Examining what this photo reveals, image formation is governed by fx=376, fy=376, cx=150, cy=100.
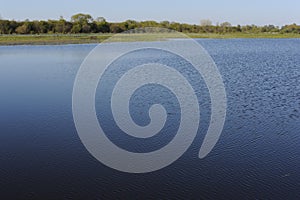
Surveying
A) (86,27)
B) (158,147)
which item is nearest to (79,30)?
(86,27)

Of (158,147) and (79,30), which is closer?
(158,147)

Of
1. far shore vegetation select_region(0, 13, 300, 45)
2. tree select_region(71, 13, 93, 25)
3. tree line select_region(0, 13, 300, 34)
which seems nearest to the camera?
far shore vegetation select_region(0, 13, 300, 45)

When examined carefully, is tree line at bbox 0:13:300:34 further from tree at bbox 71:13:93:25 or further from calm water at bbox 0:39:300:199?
calm water at bbox 0:39:300:199

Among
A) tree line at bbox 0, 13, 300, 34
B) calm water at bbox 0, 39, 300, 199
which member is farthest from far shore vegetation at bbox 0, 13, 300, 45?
calm water at bbox 0, 39, 300, 199

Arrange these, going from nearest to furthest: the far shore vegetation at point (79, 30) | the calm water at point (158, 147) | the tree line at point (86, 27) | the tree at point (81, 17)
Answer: the calm water at point (158, 147) → the far shore vegetation at point (79, 30) → the tree line at point (86, 27) → the tree at point (81, 17)

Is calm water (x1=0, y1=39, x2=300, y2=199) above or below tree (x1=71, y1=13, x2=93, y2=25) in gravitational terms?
below

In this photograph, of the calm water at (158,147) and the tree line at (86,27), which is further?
the tree line at (86,27)

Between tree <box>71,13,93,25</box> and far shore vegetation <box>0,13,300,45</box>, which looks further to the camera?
tree <box>71,13,93,25</box>

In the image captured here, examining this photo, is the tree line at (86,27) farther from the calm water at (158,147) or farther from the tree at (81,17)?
the calm water at (158,147)

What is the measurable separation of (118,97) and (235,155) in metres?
9.00

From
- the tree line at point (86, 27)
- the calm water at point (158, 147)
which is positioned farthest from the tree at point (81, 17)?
the calm water at point (158, 147)

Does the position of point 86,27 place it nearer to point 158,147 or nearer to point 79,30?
point 79,30

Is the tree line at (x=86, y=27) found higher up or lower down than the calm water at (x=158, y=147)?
higher up

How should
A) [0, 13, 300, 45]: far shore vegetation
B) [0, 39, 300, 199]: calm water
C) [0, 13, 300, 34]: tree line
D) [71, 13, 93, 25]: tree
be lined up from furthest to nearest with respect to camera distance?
[71, 13, 93, 25]: tree → [0, 13, 300, 34]: tree line → [0, 13, 300, 45]: far shore vegetation → [0, 39, 300, 199]: calm water
